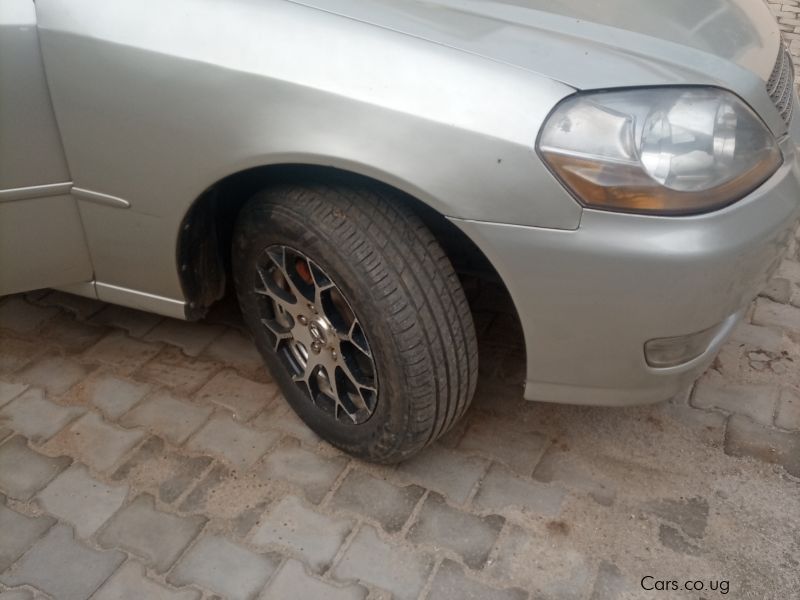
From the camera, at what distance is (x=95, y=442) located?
7.50ft

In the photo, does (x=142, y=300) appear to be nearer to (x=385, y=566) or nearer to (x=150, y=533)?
(x=150, y=533)

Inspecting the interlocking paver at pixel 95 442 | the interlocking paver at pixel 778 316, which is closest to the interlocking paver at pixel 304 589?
the interlocking paver at pixel 95 442

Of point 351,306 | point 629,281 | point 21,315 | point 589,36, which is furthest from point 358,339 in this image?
point 21,315

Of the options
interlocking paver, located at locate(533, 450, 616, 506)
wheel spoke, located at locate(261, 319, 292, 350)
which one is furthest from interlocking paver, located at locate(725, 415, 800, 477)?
wheel spoke, located at locate(261, 319, 292, 350)

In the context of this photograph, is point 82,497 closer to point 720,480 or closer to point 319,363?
point 319,363

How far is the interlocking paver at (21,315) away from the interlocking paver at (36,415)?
1.33ft

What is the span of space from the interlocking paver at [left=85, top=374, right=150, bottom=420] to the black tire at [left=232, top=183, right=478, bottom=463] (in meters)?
0.78

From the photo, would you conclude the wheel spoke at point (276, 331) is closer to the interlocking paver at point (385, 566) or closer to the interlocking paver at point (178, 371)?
the interlocking paver at point (178, 371)

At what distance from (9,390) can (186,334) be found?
596 millimetres

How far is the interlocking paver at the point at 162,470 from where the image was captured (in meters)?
2.13

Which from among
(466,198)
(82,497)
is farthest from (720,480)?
(82,497)

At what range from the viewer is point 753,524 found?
2.00 m

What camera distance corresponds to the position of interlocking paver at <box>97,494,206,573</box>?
1.95 meters

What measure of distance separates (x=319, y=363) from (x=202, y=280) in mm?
455
